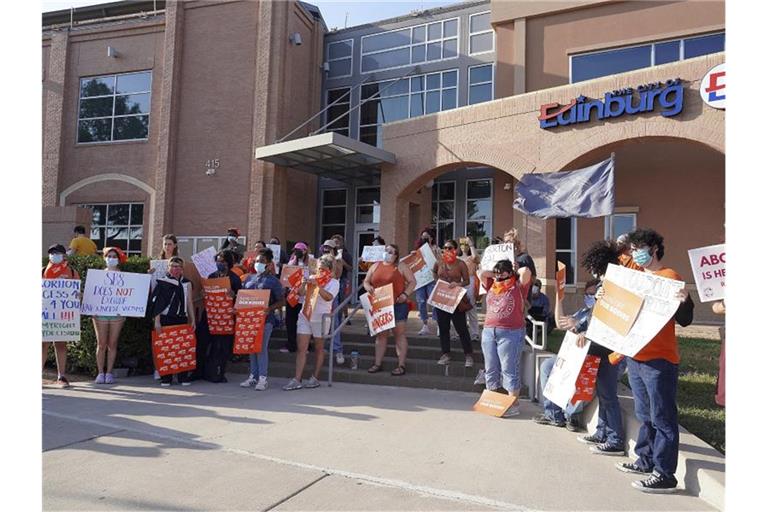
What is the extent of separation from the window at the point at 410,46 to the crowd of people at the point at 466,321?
1121 centimetres

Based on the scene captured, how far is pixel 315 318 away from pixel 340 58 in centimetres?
1577

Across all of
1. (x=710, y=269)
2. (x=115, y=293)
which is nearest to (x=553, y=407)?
(x=710, y=269)

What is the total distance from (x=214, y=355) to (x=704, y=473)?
686 centimetres

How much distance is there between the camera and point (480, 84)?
1823 centimetres

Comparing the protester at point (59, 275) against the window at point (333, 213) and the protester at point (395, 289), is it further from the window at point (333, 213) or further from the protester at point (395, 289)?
the window at point (333, 213)

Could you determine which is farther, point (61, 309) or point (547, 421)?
point (61, 309)

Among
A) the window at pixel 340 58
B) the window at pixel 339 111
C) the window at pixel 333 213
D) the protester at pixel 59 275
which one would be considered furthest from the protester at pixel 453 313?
the window at pixel 340 58

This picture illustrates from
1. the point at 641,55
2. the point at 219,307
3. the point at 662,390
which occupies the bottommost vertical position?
the point at 662,390

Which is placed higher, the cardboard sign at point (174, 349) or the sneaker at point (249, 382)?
the cardboard sign at point (174, 349)

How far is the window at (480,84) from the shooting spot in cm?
1812

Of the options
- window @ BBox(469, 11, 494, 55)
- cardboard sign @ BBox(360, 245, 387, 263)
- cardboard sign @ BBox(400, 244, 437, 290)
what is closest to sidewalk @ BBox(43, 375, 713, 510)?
cardboard sign @ BBox(400, 244, 437, 290)

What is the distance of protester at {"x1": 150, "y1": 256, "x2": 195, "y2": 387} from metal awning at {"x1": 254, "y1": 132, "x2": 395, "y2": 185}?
6.99 m

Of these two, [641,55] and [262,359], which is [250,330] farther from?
[641,55]

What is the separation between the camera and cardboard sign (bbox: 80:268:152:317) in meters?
7.95
